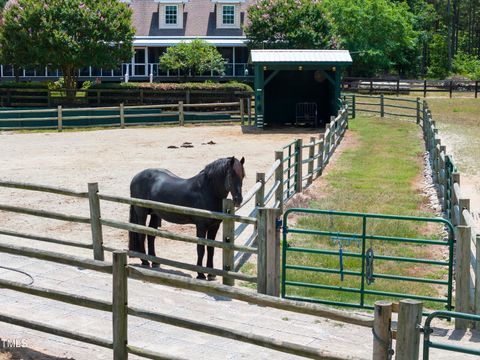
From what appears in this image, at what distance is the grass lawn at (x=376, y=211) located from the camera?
35.8 ft

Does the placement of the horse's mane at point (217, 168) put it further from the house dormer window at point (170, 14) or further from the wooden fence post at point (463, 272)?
the house dormer window at point (170, 14)

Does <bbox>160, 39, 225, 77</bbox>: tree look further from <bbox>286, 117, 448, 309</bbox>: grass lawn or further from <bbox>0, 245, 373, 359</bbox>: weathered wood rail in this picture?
<bbox>0, 245, 373, 359</bbox>: weathered wood rail

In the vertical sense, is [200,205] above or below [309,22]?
below

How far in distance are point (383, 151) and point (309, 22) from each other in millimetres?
24078

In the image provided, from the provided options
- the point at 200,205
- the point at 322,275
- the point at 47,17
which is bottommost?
the point at 322,275

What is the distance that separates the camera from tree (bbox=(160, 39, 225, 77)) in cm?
4906

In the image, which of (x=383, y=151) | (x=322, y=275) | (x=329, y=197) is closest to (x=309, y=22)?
(x=383, y=151)

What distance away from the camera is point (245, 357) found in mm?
7648

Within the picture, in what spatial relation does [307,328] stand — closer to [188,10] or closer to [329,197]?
[329,197]

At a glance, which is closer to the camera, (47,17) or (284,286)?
(284,286)

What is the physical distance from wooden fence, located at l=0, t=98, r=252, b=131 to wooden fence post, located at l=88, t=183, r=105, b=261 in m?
22.3

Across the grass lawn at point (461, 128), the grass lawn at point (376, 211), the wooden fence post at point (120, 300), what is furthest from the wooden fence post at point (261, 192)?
the grass lawn at point (461, 128)

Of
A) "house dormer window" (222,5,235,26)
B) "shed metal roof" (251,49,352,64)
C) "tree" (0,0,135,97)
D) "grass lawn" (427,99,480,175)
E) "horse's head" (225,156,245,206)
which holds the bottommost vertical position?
"grass lawn" (427,99,480,175)

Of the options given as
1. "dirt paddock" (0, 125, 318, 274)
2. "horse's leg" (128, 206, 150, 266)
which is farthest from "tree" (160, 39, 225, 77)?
"horse's leg" (128, 206, 150, 266)
